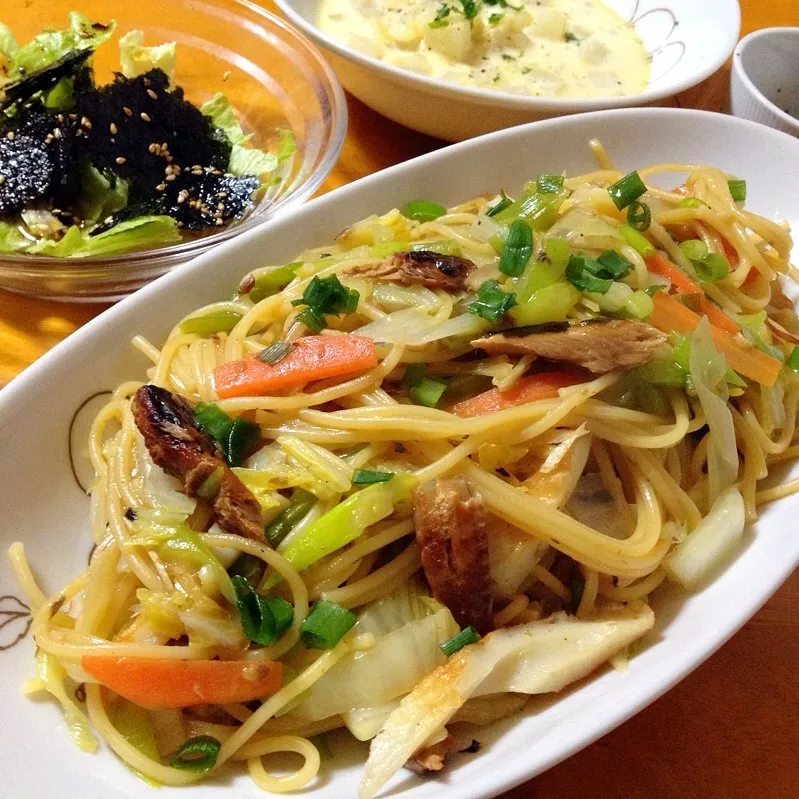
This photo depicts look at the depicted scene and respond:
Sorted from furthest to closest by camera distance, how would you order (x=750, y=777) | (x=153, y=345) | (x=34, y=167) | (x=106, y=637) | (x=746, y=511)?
1. (x=34, y=167)
2. (x=153, y=345)
3. (x=746, y=511)
4. (x=750, y=777)
5. (x=106, y=637)

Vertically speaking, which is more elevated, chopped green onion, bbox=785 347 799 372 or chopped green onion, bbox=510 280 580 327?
chopped green onion, bbox=510 280 580 327

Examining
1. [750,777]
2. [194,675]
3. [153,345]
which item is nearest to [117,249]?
[153,345]

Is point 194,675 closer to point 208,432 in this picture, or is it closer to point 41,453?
point 208,432

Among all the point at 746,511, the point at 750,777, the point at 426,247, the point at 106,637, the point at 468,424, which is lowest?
the point at 750,777

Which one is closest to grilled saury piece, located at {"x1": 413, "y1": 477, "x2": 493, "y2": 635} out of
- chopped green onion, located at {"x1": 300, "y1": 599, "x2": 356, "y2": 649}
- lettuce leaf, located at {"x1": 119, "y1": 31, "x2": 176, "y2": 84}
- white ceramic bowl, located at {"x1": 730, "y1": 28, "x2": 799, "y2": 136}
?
chopped green onion, located at {"x1": 300, "y1": 599, "x2": 356, "y2": 649}

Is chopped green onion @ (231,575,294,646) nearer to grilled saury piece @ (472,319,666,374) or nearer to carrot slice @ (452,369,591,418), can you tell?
carrot slice @ (452,369,591,418)
